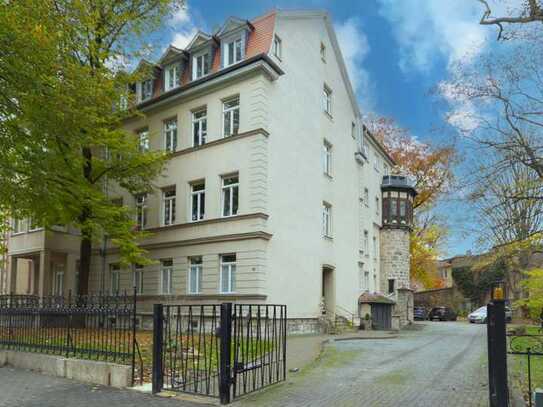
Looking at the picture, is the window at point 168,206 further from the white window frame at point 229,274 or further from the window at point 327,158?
the window at point 327,158

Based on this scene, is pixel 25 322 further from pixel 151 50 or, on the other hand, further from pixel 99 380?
pixel 151 50

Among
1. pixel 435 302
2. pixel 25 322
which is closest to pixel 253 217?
pixel 25 322

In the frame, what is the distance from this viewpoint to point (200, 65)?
24.6 metres

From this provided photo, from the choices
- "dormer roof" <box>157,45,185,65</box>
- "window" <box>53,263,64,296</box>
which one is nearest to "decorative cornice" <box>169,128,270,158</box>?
"dormer roof" <box>157,45,185,65</box>

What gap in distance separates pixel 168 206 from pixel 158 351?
16125 mm

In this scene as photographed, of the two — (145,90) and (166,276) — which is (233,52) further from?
(166,276)

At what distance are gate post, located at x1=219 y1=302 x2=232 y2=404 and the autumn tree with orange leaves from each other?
38.3 m

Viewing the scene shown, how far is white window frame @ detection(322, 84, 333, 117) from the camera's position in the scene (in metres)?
27.3

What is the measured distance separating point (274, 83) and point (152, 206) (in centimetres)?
830

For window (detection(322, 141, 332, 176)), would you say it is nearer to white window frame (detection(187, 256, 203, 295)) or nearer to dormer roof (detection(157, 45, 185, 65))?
white window frame (detection(187, 256, 203, 295))

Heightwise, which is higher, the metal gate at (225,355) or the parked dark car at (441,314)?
the metal gate at (225,355)

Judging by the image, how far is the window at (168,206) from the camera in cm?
2450

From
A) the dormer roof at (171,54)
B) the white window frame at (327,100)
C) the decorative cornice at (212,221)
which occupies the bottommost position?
the decorative cornice at (212,221)

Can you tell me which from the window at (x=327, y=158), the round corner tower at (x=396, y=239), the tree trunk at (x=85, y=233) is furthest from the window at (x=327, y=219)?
the round corner tower at (x=396, y=239)
